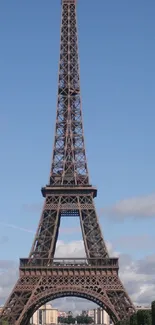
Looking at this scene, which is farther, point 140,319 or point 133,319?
point 140,319

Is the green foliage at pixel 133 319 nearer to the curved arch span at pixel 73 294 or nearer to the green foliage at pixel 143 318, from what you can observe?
the green foliage at pixel 143 318

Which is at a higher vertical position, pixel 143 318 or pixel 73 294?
pixel 73 294

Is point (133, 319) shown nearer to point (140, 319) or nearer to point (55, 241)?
point (140, 319)

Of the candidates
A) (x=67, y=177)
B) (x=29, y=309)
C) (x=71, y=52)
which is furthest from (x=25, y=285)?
(x=71, y=52)

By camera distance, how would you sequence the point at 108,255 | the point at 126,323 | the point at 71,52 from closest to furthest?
the point at 126,323
the point at 108,255
the point at 71,52

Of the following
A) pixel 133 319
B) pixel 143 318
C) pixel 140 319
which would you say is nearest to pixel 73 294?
pixel 133 319

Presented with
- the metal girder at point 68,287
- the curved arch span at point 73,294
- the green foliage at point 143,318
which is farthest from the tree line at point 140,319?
the curved arch span at point 73,294

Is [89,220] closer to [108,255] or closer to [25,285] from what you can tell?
[108,255]

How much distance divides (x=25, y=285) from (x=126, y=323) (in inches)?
517

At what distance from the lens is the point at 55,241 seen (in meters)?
85.2

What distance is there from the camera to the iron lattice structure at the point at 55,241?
79.4 meters

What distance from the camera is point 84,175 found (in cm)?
8731

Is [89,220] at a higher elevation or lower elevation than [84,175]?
lower

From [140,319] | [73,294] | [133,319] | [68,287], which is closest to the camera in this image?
[133,319]
